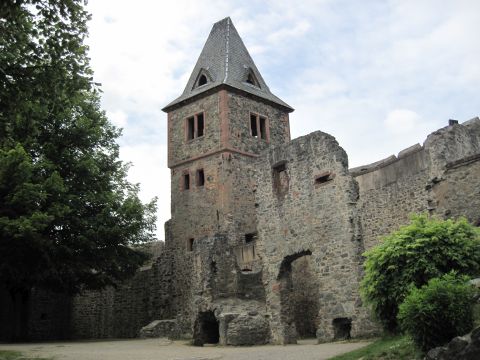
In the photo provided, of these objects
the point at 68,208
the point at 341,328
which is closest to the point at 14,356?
the point at 68,208

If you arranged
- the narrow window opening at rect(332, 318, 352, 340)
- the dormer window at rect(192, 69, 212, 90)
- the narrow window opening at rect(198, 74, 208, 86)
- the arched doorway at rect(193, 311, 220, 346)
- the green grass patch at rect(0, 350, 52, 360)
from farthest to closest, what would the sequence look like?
1. the narrow window opening at rect(198, 74, 208, 86)
2. the dormer window at rect(192, 69, 212, 90)
3. the arched doorway at rect(193, 311, 220, 346)
4. the narrow window opening at rect(332, 318, 352, 340)
5. the green grass patch at rect(0, 350, 52, 360)

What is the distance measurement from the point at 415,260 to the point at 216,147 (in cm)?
1803

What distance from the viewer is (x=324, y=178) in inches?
699

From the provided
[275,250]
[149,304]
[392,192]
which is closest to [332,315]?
[275,250]

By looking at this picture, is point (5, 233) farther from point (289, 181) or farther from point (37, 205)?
point (289, 181)

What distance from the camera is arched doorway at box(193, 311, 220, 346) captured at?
755 inches

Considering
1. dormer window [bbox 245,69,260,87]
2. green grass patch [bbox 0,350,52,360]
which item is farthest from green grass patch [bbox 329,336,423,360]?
A: dormer window [bbox 245,69,260,87]

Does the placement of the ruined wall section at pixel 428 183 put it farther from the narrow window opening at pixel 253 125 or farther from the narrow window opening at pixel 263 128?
the narrow window opening at pixel 253 125

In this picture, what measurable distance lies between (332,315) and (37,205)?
35.7ft

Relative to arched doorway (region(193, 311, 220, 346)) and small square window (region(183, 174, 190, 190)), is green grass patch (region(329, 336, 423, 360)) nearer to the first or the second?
arched doorway (region(193, 311, 220, 346))

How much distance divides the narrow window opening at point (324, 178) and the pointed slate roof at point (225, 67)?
12347 millimetres

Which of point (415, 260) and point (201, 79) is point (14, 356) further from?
point (201, 79)

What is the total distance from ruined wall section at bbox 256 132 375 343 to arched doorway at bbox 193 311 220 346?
8.02 feet

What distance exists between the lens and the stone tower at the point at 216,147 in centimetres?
2711
